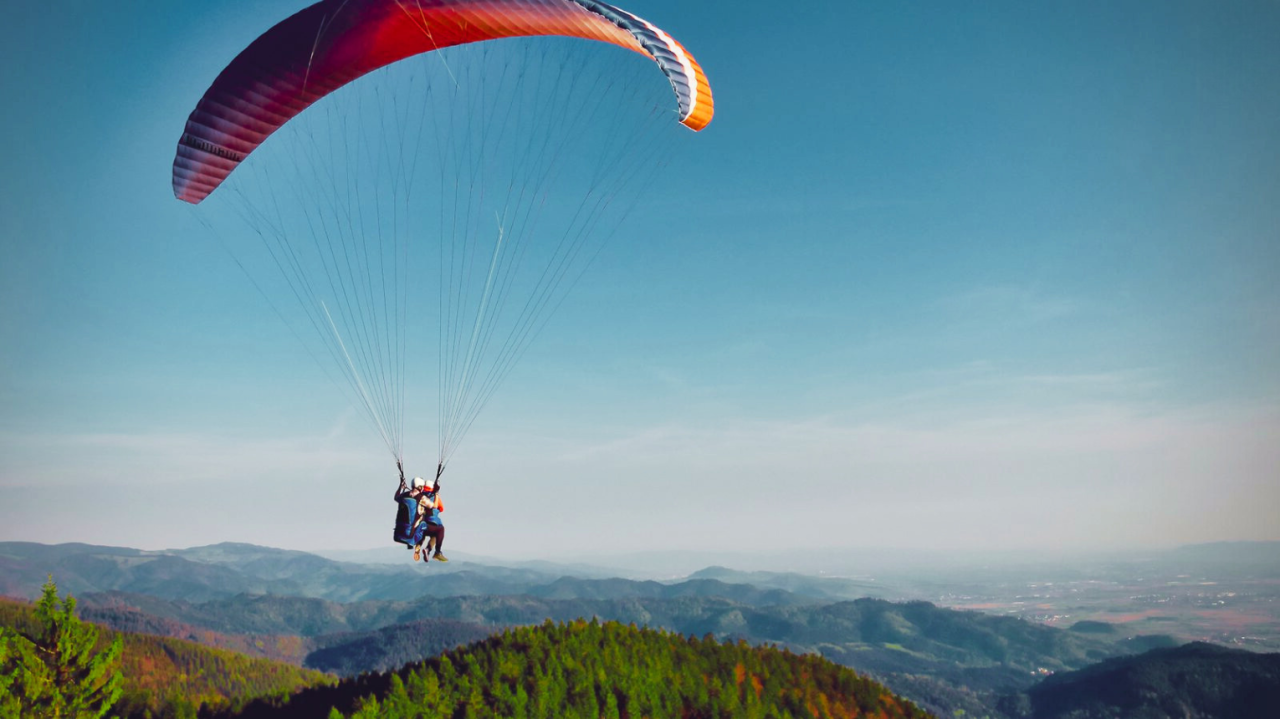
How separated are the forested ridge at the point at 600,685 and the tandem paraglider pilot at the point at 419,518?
1128cm

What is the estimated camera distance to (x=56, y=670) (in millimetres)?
32000

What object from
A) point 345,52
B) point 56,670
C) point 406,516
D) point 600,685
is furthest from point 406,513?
point 600,685

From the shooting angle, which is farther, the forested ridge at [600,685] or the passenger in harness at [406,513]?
the forested ridge at [600,685]

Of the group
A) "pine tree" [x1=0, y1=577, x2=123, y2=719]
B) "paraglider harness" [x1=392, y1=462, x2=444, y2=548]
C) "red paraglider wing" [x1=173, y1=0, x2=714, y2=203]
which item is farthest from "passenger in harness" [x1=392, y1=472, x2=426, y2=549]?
"pine tree" [x1=0, y1=577, x2=123, y2=719]

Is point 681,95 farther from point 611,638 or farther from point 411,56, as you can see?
point 611,638

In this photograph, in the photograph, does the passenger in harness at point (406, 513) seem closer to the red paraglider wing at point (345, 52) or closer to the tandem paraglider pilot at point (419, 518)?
the tandem paraglider pilot at point (419, 518)

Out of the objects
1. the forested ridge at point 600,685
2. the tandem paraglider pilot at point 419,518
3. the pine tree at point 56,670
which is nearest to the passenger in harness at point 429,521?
the tandem paraglider pilot at point 419,518

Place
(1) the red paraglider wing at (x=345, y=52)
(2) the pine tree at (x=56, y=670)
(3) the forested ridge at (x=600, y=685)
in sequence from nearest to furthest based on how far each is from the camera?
(1) the red paraglider wing at (x=345, y=52), (2) the pine tree at (x=56, y=670), (3) the forested ridge at (x=600, y=685)

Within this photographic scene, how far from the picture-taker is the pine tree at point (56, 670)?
2964cm

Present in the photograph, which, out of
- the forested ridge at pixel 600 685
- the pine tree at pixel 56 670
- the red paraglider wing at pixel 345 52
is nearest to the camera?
the red paraglider wing at pixel 345 52

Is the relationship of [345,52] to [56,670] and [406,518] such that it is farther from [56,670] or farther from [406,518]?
[56,670]

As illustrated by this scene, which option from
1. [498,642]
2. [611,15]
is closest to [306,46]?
[611,15]

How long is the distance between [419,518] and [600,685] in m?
29.0

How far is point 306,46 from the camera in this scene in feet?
66.2
